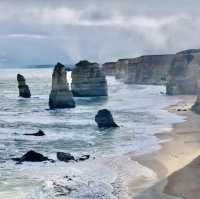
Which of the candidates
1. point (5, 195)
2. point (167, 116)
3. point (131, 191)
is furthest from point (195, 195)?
point (167, 116)

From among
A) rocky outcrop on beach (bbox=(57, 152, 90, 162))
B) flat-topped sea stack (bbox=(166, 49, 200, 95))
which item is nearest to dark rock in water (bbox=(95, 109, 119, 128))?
rocky outcrop on beach (bbox=(57, 152, 90, 162))

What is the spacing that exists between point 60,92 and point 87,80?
96.5ft

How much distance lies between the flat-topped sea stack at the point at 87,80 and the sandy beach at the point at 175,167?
58.1 meters

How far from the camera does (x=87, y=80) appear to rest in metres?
109

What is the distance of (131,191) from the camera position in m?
26.2

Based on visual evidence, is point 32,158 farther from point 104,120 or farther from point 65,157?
point 104,120

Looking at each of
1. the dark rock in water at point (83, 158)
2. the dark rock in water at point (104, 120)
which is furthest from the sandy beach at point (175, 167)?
the dark rock in water at point (104, 120)

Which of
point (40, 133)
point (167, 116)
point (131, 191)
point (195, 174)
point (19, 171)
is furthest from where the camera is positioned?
point (167, 116)

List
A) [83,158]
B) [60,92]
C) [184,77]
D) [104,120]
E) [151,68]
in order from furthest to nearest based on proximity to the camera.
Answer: [151,68] → [184,77] → [60,92] → [104,120] → [83,158]

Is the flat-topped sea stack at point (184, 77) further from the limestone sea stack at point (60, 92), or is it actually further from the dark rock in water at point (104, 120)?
the dark rock in water at point (104, 120)

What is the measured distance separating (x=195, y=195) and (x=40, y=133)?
27.6 meters

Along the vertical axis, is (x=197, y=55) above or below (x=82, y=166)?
above

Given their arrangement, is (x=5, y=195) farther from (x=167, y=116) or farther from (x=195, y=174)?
(x=167, y=116)

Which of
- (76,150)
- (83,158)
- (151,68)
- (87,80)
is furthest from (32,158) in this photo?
(151,68)
